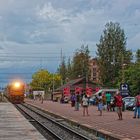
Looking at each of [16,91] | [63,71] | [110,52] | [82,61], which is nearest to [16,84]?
[16,91]

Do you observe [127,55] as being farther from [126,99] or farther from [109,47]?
[126,99]

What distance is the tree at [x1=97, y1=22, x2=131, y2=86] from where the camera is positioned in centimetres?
11475

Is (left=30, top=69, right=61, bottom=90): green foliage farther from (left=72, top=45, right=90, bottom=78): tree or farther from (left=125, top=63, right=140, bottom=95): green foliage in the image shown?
(left=125, top=63, right=140, bottom=95): green foliage

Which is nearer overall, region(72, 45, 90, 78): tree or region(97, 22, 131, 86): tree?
region(97, 22, 131, 86): tree

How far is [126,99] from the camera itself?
49.5m

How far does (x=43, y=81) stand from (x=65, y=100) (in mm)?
104846

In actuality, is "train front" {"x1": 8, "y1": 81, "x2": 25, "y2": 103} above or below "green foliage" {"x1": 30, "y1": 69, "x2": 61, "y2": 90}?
below

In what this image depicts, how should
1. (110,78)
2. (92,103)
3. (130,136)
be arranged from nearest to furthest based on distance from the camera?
(130,136)
(92,103)
(110,78)

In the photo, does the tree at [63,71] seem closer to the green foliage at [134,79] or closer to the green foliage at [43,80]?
the green foliage at [43,80]

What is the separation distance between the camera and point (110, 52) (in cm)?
11506

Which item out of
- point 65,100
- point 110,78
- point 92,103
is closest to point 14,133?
point 92,103

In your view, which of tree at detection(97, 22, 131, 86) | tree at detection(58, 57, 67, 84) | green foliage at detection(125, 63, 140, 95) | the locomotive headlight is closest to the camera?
green foliage at detection(125, 63, 140, 95)

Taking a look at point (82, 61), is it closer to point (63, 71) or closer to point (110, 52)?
point (110, 52)

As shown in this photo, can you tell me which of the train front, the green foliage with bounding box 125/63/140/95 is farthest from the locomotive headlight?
the green foliage with bounding box 125/63/140/95
